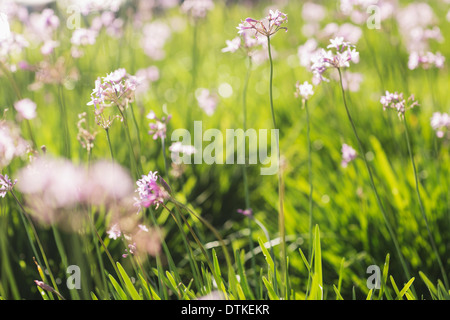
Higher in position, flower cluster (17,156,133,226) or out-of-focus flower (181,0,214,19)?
out-of-focus flower (181,0,214,19)

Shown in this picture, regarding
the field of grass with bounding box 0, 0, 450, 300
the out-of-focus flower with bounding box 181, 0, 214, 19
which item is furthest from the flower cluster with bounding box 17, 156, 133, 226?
the out-of-focus flower with bounding box 181, 0, 214, 19

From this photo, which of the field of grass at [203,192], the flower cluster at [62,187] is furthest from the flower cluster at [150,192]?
the flower cluster at [62,187]

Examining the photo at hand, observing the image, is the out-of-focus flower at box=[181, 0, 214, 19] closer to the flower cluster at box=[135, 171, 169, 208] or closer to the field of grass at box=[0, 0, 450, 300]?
the field of grass at box=[0, 0, 450, 300]

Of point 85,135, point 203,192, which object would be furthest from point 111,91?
point 203,192

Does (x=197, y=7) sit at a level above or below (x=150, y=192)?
above

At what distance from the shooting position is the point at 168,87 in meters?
3.70

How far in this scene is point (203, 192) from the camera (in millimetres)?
2369

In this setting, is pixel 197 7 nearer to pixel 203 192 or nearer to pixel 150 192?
pixel 203 192

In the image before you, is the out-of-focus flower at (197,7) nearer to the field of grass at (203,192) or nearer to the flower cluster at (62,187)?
the field of grass at (203,192)

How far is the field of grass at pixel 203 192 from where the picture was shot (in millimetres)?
1192

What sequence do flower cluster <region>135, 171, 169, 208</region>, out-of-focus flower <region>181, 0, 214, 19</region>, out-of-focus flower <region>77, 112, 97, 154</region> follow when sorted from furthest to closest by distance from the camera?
out-of-focus flower <region>181, 0, 214, 19</region>, out-of-focus flower <region>77, 112, 97, 154</region>, flower cluster <region>135, 171, 169, 208</region>

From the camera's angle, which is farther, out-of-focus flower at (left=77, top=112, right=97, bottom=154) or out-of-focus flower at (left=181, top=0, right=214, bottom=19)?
out-of-focus flower at (left=181, top=0, right=214, bottom=19)

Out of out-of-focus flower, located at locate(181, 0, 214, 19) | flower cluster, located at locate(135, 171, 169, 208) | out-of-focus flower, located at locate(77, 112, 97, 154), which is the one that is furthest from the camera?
out-of-focus flower, located at locate(181, 0, 214, 19)

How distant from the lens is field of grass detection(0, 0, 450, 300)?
119cm
